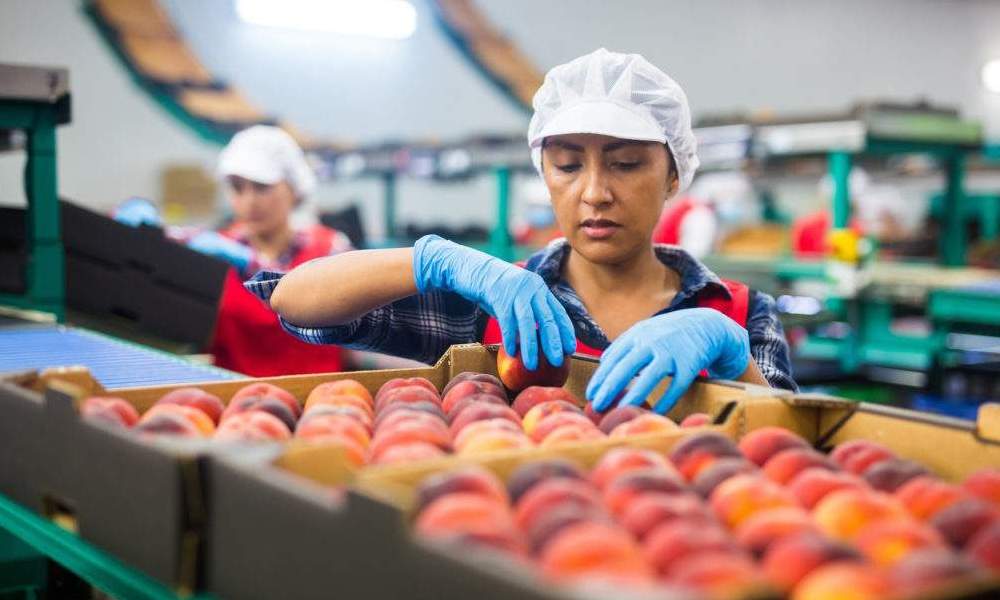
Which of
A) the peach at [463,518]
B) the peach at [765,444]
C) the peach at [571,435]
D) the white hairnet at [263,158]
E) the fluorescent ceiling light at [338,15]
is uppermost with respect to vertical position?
the fluorescent ceiling light at [338,15]

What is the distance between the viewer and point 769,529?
92cm

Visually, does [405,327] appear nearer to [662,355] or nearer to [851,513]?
[662,355]

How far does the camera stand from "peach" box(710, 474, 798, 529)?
1.00 meters

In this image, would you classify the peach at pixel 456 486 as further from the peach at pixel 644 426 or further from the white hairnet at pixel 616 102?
the white hairnet at pixel 616 102

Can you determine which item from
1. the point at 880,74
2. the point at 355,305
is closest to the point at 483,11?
the point at 880,74

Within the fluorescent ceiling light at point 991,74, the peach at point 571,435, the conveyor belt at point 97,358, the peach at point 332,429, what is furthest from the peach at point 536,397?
the fluorescent ceiling light at point 991,74

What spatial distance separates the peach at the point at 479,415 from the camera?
4.51 feet

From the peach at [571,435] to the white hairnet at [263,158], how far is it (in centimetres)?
350

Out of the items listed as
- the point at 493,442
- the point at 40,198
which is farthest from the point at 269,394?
the point at 40,198

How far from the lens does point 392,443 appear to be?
1.23 meters

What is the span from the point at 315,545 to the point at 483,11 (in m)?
11.6

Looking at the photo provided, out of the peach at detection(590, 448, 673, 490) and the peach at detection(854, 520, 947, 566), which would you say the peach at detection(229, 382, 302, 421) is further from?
the peach at detection(854, 520, 947, 566)

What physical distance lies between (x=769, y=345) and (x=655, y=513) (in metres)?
1.35

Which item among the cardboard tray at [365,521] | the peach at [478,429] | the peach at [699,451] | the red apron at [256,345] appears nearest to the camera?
the cardboard tray at [365,521]
